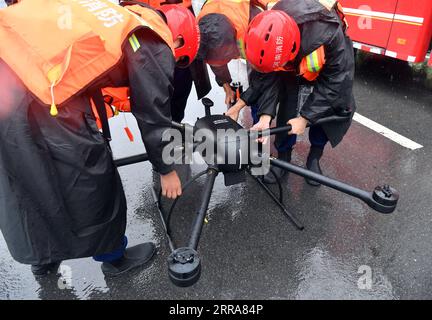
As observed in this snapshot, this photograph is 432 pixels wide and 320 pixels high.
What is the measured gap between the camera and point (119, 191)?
1700mm

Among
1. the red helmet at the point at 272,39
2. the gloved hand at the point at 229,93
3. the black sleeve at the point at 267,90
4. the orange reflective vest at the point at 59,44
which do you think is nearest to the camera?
the orange reflective vest at the point at 59,44

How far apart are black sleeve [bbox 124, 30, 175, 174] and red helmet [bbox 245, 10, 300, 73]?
611mm

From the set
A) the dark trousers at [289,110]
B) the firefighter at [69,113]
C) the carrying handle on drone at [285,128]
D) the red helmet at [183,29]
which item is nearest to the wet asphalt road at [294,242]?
the dark trousers at [289,110]

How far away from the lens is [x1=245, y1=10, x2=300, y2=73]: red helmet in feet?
5.95

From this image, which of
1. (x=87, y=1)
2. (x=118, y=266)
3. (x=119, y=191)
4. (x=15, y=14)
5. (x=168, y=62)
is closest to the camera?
(x=15, y=14)

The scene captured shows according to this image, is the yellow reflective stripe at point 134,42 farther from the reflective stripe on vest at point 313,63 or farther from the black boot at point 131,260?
the black boot at point 131,260

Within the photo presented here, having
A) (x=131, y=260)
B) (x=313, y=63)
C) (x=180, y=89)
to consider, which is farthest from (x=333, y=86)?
(x=131, y=260)

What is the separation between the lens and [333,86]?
7.00ft

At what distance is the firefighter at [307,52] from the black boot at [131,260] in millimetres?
1142

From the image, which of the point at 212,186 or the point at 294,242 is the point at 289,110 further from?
the point at 212,186

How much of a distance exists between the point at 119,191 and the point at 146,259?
2.20 ft

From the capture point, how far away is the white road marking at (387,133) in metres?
3.28
